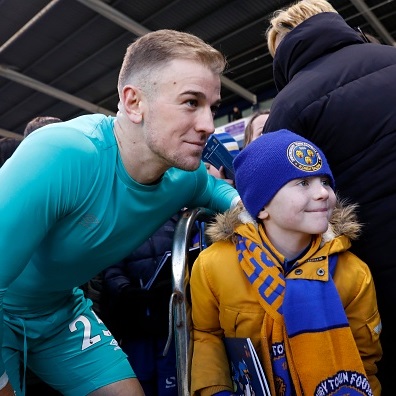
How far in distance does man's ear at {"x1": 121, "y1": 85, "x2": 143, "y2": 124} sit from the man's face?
0.05 m

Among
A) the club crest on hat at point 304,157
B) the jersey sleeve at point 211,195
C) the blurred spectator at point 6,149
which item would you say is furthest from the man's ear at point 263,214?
the blurred spectator at point 6,149

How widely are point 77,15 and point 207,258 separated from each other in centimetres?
693

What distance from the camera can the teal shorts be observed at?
5.40 ft

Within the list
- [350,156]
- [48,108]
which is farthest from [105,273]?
[48,108]

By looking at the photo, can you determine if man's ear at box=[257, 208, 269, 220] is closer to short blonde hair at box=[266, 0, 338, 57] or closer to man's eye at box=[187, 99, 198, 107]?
man's eye at box=[187, 99, 198, 107]

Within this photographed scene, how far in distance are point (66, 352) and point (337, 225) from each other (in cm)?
122

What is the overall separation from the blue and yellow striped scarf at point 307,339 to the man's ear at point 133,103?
721mm

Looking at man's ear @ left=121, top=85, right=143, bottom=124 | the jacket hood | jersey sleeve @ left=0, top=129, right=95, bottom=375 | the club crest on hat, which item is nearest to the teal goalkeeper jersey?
jersey sleeve @ left=0, top=129, right=95, bottom=375

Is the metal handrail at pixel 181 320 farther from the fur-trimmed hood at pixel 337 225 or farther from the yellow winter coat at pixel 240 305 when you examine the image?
the fur-trimmed hood at pixel 337 225

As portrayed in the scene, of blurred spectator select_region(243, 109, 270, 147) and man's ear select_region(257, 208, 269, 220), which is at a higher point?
man's ear select_region(257, 208, 269, 220)

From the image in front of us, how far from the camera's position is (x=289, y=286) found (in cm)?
127

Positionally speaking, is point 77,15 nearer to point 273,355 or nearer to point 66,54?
point 66,54

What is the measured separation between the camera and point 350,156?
1385mm

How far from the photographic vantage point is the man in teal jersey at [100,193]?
128cm
